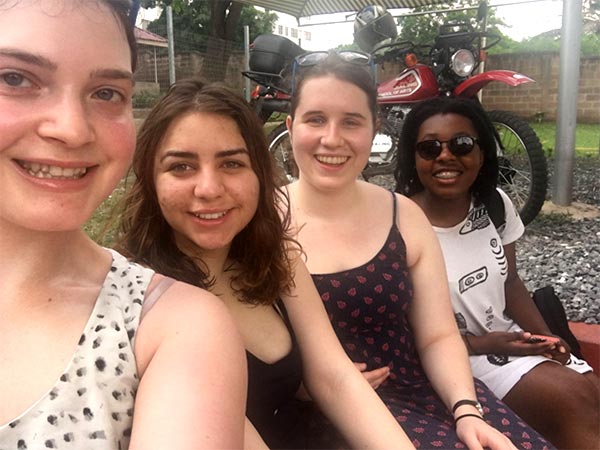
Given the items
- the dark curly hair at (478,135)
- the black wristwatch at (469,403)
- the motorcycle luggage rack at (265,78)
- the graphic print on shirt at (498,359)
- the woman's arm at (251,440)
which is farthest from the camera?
the motorcycle luggage rack at (265,78)

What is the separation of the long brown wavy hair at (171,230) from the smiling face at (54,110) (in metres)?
0.37

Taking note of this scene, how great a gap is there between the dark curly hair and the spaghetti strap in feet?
4.14

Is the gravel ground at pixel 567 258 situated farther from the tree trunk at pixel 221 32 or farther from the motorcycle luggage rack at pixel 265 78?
Answer: the tree trunk at pixel 221 32

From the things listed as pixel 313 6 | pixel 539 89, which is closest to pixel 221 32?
pixel 313 6

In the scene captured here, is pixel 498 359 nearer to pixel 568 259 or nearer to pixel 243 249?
pixel 243 249

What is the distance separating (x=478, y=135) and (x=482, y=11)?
196 centimetres

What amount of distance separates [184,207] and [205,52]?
1.85m

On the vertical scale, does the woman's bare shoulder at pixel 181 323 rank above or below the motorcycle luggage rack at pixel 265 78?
below

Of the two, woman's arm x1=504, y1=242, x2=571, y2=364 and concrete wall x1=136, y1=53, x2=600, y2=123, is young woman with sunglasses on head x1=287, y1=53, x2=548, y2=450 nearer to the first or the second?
woman's arm x1=504, y1=242, x2=571, y2=364

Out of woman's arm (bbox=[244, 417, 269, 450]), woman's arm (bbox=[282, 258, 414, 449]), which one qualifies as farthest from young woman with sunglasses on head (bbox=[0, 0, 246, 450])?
woman's arm (bbox=[282, 258, 414, 449])

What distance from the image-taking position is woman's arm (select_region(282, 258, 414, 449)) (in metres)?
1.21

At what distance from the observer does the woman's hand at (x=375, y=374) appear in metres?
1.37

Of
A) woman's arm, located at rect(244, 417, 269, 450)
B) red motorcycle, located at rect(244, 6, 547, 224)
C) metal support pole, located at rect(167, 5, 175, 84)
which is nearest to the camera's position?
woman's arm, located at rect(244, 417, 269, 450)

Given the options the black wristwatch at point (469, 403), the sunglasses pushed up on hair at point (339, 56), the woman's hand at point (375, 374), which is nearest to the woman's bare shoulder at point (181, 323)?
the woman's hand at point (375, 374)
